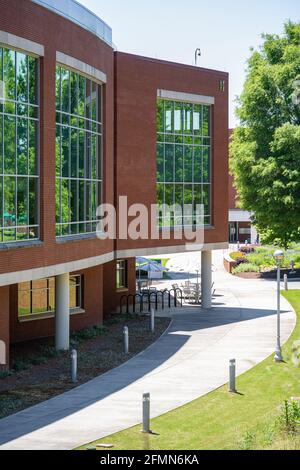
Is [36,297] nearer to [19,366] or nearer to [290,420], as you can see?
[19,366]

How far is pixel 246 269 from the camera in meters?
54.4

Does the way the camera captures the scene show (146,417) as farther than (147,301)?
No

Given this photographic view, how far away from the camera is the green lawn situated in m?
17.0

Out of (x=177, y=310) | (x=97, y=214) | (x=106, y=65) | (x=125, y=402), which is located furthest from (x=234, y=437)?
(x=177, y=310)

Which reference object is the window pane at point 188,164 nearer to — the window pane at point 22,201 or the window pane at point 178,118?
the window pane at point 178,118

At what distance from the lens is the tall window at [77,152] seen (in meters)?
27.4

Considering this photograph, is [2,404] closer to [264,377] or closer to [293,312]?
[264,377]

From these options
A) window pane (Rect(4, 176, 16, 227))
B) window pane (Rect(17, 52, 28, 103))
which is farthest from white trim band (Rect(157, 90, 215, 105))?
window pane (Rect(4, 176, 16, 227))

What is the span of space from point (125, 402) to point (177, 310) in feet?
58.7

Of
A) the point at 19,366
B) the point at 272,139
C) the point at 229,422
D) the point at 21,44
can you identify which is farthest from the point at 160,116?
the point at 229,422

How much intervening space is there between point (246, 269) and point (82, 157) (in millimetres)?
26519

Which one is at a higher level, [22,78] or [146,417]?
[22,78]

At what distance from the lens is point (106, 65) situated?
32.1 metres

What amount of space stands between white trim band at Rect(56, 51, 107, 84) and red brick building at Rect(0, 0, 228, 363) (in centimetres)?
6
